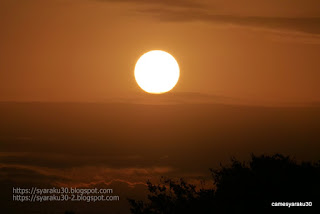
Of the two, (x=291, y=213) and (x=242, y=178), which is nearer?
(x=291, y=213)

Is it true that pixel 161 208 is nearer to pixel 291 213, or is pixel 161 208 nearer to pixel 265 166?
pixel 265 166

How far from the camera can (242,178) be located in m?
50.9

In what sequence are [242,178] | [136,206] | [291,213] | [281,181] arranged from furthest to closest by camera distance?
[136,206], [242,178], [281,181], [291,213]

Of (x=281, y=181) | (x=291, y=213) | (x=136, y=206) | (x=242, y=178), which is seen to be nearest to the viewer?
(x=291, y=213)

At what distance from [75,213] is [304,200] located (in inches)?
750

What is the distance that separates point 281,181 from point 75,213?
17116mm

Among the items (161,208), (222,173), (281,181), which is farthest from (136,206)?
(281,181)

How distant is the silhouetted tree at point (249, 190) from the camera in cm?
4612

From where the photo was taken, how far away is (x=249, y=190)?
4778 cm

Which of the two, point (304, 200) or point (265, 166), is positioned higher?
point (265, 166)

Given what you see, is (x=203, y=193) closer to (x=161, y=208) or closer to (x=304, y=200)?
(x=161, y=208)

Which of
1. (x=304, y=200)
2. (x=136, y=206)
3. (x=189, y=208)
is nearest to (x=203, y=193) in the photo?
(x=189, y=208)

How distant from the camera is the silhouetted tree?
46125 millimetres

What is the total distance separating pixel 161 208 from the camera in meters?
53.9
